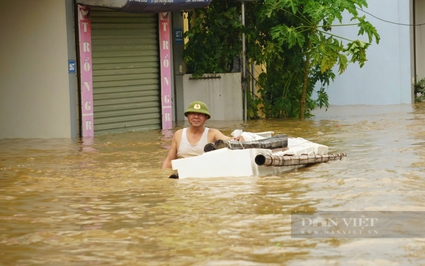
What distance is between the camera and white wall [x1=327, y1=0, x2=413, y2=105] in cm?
2427

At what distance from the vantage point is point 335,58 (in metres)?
18.3

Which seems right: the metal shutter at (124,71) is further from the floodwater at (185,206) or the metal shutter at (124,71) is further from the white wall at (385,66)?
the white wall at (385,66)

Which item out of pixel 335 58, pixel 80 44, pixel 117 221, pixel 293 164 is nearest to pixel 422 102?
pixel 335 58

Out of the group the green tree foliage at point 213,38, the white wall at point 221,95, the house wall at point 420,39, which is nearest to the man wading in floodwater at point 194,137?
the white wall at point 221,95

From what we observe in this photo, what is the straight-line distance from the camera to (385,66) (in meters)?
24.4

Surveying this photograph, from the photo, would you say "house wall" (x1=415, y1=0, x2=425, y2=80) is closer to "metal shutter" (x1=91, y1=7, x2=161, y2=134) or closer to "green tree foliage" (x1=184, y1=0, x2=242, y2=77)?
"green tree foliage" (x1=184, y1=0, x2=242, y2=77)

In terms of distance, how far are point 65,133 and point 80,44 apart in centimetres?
175

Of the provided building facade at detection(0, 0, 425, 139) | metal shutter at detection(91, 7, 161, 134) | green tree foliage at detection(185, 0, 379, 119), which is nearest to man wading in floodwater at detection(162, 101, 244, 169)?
building facade at detection(0, 0, 425, 139)

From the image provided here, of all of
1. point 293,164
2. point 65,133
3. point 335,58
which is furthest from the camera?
point 335,58

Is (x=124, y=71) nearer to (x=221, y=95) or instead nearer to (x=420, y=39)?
(x=221, y=95)

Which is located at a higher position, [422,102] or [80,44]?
[80,44]

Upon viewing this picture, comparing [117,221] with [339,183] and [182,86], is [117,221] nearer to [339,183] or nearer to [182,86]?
[339,183]

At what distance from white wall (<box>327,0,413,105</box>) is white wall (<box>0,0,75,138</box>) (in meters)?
10.3

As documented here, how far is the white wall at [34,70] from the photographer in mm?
16422
